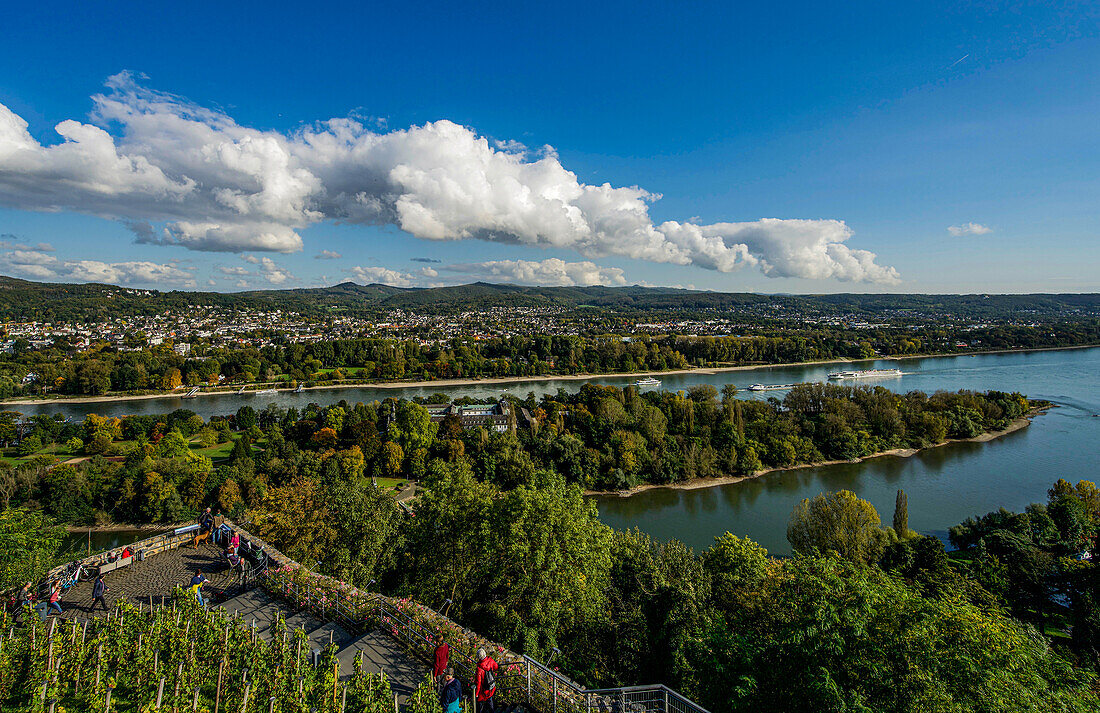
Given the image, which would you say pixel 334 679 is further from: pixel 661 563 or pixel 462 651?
pixel 661 563

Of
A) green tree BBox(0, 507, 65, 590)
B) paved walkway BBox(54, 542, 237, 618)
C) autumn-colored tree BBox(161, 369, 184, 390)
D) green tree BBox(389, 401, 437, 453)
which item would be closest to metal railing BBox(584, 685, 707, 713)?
paved walkway BBox(54, 542, 237, 618)

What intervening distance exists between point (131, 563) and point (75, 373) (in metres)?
47.3

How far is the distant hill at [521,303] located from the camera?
86938mm

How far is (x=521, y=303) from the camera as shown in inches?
6083

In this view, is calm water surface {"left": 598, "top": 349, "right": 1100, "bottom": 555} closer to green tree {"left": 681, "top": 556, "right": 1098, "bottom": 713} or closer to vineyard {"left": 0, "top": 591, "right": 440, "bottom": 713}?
green tree {"left": 681, "top": 556, "right": 1098, "bottom": 713}

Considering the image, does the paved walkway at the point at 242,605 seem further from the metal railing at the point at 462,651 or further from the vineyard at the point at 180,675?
the vineyard at the point at 180,675

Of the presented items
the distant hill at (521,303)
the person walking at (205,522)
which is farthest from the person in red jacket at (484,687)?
the distant hill at (521,303)

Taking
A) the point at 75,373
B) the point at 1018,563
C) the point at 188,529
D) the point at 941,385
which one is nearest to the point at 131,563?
the point at 188,529

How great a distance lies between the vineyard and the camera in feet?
10.6

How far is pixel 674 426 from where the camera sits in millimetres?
25078

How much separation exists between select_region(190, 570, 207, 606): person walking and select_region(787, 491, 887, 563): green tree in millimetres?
11936

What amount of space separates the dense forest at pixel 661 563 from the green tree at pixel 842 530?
47mm

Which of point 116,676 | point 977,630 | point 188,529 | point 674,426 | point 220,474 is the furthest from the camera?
point 674,426

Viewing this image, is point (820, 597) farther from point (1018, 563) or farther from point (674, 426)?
point (674, 426)
